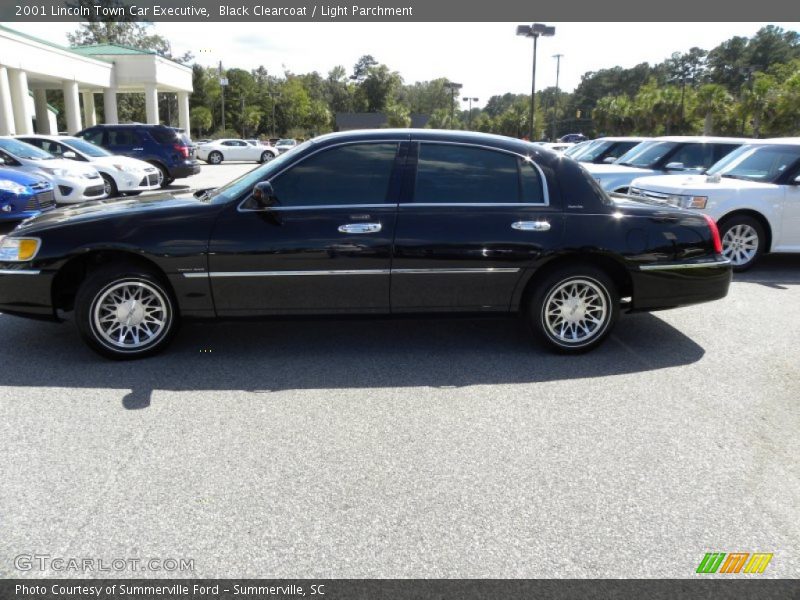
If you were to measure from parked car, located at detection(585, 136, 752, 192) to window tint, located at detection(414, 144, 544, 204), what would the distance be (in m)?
6.42

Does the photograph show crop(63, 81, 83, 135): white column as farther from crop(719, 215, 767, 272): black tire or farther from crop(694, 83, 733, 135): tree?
crop(694, 83, 733, 135): tree

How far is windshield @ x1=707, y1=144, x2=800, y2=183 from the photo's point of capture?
886 cm

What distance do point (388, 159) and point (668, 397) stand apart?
263cm

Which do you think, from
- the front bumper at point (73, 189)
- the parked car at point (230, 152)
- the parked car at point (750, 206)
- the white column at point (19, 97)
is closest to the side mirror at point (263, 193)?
the parked car at point (750, 206)

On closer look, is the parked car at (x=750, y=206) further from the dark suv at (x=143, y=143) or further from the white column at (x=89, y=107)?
the white column at (x=89, y=107)

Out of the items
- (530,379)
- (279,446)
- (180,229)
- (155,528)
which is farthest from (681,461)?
(180,229)

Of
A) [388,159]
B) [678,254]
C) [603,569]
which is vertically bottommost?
[603,569]

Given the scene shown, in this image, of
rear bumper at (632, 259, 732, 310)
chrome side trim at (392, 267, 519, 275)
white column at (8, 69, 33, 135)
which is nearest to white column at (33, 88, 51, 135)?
white column at (8, 69, 33, 135)

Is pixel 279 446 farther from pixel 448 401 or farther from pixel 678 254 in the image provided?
pixel 678 254

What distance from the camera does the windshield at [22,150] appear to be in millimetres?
12766

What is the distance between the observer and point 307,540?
9.29ft

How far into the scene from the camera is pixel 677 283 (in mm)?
5348

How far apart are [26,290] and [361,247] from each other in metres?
2.51

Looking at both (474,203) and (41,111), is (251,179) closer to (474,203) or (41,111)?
(474,203)
